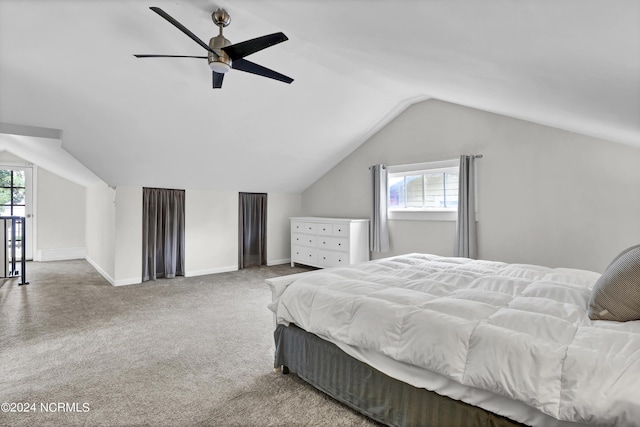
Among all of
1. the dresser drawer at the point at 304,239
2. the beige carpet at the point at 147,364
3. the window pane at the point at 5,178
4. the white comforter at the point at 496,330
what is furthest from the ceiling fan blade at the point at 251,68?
the window pane at the point at 5,178

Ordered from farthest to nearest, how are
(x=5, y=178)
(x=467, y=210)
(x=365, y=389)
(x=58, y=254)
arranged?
(x=58, y=254) → (x=5, y=178) → (x=467, y=210) → (x=365, y=389)

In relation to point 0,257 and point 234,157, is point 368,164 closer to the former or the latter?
point 234,157

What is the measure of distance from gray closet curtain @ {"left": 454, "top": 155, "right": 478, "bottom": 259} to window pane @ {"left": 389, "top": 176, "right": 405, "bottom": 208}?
1106 mm

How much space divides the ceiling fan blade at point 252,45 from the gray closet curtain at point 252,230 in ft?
12.8

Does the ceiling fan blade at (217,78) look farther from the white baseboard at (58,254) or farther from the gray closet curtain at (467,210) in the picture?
the white baseboard at (58,254)

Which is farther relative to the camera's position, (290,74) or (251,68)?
(290,74)

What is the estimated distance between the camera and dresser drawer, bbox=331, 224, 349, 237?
524 cm

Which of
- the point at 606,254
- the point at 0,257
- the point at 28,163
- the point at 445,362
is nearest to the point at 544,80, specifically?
the point at 445,362

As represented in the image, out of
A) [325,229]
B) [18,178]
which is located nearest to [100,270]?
[18,178]

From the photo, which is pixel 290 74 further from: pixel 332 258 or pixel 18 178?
pixel 18 178

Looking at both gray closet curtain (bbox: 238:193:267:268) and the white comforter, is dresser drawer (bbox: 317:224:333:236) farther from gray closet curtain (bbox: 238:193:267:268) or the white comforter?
the white comforter

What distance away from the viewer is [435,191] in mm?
4832

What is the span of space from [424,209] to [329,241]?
65.0 inches

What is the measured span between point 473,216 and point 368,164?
1987mm
